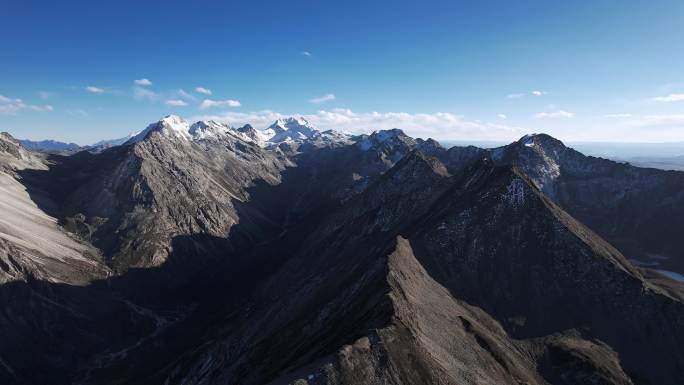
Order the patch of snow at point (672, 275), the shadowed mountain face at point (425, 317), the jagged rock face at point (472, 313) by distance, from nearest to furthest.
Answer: the jagged rock face at point (472, 313)
the shadowed mountain face at point (425, 317)
the patch of snow at point (672, 275)

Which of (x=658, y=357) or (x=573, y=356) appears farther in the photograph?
(x=658, y=357)

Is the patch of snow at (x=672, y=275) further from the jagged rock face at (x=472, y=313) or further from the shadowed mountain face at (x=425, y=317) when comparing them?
the jagged rock face at (x=472, y=313)

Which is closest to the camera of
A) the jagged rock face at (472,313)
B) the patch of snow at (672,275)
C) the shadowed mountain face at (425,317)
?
the jagged rock face at (472,313)

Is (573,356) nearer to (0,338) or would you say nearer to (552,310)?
(552,310)

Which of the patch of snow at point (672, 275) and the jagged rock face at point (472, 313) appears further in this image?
the patch of snow at point (672, 275)

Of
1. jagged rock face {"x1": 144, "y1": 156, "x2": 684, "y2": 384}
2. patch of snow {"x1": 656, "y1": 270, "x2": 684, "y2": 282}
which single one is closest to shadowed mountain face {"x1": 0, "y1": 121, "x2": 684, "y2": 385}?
jagged rock face {"x1": 144, "y1": 156, "x2": 684, "y2": 384}

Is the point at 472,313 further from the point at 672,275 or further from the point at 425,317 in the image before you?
the point at 672,275

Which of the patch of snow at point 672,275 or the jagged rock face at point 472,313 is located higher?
the jagged rock face at point 472,313

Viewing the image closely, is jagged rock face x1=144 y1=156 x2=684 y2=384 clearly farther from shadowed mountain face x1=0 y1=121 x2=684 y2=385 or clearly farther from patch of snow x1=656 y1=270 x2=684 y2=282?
patch of snow x1=656 y1=270 x2=684 y2=282

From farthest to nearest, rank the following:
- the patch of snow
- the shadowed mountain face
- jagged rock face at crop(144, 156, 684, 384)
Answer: the patch of snow, the shadowed mountain face, jagged rock face at crop(144, 156, 684, 384)

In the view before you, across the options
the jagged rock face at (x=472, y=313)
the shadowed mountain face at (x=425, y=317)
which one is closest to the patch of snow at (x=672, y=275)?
the shadowed mountain face at (x=425, y=317)

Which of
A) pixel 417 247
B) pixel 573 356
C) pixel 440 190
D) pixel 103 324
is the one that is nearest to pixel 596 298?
pixel 573 356
